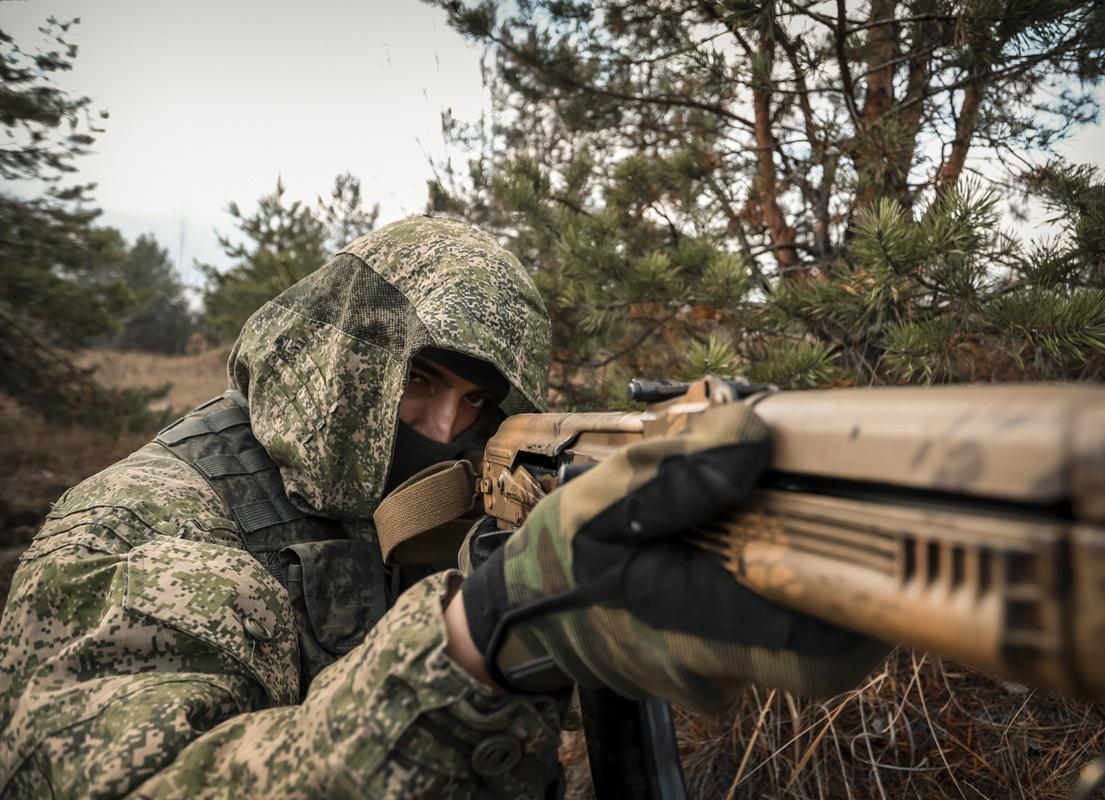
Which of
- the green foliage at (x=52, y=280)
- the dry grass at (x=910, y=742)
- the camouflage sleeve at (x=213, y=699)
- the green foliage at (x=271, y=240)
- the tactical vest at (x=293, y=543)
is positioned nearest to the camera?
the camouflage sleeve at (x=213, y=699)

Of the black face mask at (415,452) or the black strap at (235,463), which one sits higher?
the black strap at (235,463)

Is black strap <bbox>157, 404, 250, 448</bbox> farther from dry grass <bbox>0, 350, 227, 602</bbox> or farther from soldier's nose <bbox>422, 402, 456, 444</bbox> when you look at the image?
dry grass <bbox>0, 350, 227, 602</bbox>

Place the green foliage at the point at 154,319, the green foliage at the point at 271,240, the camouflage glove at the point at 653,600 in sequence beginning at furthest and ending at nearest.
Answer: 1. the green foliage at the point at 154,319
2. the green foliage at the point at 271,240
3. the camouflage glove at the point at 653,600

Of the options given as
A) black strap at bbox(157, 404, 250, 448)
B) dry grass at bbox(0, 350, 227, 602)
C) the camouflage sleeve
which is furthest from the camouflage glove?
dry grass at bbox(0, 350, 227, 602)

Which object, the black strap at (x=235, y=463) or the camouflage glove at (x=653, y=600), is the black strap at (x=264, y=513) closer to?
the black strap at (x=235, y=463)

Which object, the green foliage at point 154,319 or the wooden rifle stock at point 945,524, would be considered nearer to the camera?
the wooden rifle stock at point 945,524

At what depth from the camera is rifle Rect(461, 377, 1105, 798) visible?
68 centimetres

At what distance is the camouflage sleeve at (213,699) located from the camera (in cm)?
119

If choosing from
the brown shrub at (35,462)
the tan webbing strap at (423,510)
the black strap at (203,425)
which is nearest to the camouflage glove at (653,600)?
the tan webbing strap at (423,510)

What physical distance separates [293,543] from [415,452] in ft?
1.55

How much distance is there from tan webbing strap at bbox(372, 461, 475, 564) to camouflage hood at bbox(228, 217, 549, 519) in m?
0.09

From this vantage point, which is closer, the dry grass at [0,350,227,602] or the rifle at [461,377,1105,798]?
the rifle at [461,377,1105,798]

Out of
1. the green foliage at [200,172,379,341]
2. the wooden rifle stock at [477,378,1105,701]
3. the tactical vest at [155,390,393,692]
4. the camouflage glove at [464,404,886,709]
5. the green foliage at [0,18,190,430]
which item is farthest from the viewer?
the green foliage at [200,172,379,341]

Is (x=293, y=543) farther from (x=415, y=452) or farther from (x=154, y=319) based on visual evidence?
(x=154, y=319)
